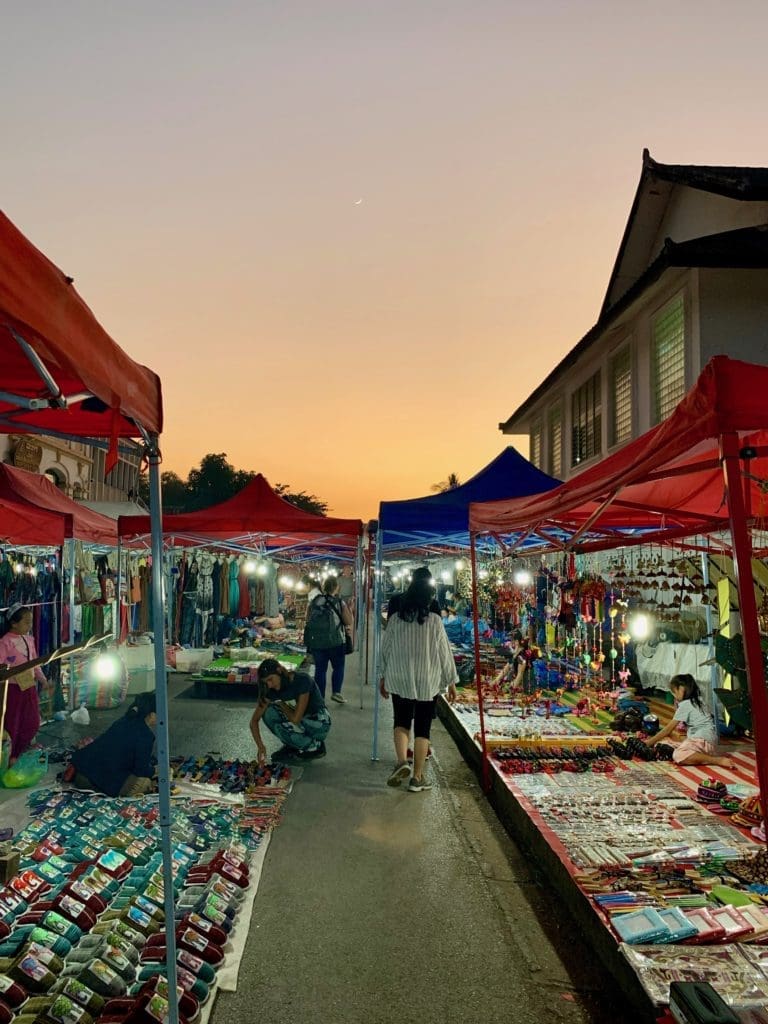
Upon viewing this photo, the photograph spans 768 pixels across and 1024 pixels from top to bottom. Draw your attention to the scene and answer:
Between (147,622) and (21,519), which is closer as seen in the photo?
(21,519)

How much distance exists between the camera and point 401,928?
3756 mm

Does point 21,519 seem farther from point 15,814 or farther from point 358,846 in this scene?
point 358,846

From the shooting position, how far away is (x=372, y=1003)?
3092 millimetres

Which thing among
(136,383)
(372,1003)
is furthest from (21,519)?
(372,1003)

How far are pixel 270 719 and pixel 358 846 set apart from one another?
2423mm

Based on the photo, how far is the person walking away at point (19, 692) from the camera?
6.10 meters

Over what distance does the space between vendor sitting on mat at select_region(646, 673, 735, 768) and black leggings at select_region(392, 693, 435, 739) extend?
270 cm

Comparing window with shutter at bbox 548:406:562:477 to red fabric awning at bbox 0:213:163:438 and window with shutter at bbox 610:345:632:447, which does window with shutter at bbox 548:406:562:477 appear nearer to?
window with shutter at bbox 610:345:632:447

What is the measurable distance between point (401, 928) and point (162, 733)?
210 centimetres

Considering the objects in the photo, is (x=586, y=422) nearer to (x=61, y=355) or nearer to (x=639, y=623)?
(x=639, y=623)

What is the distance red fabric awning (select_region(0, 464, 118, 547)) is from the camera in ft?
19.5

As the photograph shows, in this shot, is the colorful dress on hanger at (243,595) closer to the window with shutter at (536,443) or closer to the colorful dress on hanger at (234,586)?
the colorful dress on hanger at (234,586)

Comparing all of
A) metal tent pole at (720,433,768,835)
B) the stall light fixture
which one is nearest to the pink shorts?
the stall light fixture

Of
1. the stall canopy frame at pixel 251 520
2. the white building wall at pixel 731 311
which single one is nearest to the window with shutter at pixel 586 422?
the white building wall at pixel 731 311
